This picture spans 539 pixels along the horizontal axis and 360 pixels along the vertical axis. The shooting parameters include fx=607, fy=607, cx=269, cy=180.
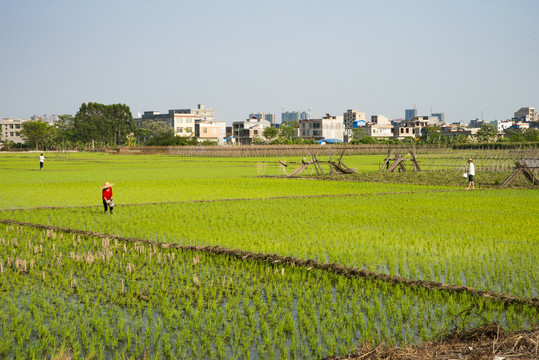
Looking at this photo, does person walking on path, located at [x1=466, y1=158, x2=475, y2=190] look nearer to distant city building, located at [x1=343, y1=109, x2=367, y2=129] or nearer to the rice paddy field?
the rice paddy field

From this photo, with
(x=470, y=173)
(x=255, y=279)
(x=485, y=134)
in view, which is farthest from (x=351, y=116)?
(x=255, y=279)

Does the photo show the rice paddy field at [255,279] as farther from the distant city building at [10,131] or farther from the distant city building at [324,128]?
the distant city building at [10,131]

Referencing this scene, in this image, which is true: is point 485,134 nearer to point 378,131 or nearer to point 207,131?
point 378,131

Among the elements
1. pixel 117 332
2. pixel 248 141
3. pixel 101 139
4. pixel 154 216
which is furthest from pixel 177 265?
pixel 248 141

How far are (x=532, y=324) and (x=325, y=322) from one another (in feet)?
6.51

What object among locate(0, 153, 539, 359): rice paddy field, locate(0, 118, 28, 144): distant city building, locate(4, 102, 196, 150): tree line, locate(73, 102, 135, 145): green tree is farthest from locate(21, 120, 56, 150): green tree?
locate(0, 153, 539, 359): rice paddy field

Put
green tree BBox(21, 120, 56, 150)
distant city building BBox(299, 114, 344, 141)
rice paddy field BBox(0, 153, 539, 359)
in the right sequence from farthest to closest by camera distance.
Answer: distant city building BBox(299, 114, 344, 141) < green tree BBox(21, 120, 56, 150) < rice paddy field BBox(0, 153, 539, 359)

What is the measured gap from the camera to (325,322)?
20.0ft

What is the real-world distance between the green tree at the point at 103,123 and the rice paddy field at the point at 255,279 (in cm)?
10160

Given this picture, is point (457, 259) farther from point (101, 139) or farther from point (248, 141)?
point (248, 141)

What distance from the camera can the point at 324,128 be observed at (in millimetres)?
121750

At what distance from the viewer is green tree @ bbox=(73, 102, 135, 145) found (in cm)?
11375

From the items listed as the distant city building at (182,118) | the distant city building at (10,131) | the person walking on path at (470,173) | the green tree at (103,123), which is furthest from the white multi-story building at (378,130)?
the person walking on path at (470,173)

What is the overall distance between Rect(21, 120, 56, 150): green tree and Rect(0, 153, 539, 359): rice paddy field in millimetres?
102957
